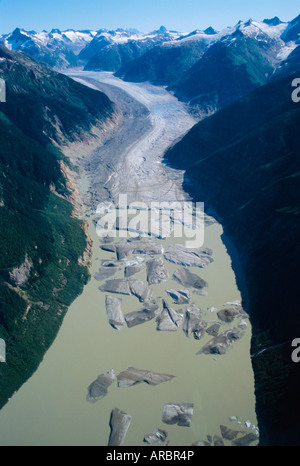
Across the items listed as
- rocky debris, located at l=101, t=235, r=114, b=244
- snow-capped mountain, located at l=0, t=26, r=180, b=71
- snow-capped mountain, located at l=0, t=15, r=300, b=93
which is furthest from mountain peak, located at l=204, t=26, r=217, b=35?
rocky debris, located at l=101, t=235, r=114, b=244

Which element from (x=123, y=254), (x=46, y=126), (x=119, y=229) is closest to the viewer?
(x=123, y=254)

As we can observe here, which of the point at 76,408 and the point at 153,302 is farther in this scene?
the point at 153,302

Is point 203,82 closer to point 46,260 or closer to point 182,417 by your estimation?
point 46,260

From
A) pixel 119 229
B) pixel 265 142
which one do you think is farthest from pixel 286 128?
pixel 119 229

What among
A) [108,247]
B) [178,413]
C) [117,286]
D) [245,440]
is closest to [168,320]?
[117,286]

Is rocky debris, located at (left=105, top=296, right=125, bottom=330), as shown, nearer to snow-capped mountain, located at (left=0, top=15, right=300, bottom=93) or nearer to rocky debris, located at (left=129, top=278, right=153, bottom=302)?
rocky debris, located at (left=129, top=278, right=153, bottom=302)
